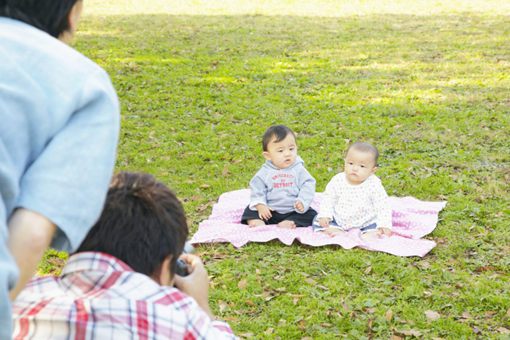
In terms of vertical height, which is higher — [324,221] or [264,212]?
[324,221]

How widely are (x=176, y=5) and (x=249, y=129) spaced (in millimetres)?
13571

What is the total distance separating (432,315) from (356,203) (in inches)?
60.2

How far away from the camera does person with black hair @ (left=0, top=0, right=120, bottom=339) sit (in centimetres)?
150

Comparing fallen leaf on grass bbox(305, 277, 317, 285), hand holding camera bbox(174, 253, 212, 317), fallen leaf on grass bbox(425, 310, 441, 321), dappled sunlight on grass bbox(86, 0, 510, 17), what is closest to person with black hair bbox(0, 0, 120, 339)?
hand holding camera bbox(174, 253, 212, 317)

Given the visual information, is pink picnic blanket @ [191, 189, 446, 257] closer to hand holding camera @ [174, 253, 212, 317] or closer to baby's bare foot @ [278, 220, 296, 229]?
baby's bare foot @ [278, 220, 296, 229]

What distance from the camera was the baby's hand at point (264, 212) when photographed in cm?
598

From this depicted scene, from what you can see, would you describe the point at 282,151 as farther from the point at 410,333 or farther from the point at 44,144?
the point at 44,144

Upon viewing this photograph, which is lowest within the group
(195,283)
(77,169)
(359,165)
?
(359,165)

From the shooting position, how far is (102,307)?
1.92m

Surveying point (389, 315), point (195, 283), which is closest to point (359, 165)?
point (389, 315)

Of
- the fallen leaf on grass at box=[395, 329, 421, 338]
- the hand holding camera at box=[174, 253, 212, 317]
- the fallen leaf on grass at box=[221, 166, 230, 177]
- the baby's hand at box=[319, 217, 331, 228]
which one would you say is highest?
the hand holding camera at box=[174, 253, 212, 317]

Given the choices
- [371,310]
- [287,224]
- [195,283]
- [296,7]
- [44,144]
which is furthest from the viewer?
[296,7]

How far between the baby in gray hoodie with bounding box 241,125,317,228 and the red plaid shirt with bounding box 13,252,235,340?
3.92 metres

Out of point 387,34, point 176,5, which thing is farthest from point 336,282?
point 176,5
